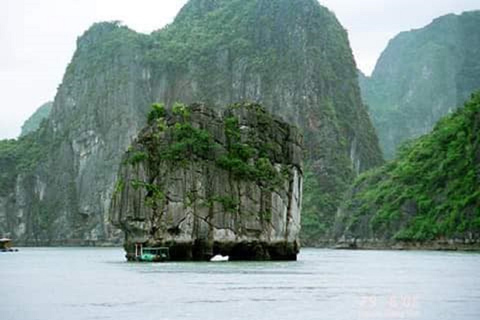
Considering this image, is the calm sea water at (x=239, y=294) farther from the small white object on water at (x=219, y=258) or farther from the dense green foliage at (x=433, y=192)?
the dense green foliage at (x=433, y=192)

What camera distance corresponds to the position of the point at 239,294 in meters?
42.3

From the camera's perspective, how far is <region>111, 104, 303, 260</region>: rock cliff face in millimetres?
68062

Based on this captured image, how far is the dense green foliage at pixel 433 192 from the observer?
11225 cm

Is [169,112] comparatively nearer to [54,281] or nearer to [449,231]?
[54,281]

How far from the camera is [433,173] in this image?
12394 centimetres

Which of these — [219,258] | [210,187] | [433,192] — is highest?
[433,192]

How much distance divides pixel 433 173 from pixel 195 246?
61.9m

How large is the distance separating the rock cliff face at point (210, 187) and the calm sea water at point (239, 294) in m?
5.33

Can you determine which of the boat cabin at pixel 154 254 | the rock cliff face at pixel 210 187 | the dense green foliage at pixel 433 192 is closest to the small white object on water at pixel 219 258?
the rock cliff face at pixel 210 187

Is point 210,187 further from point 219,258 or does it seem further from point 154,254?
point 219,258

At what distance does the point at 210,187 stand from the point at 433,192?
60527mm

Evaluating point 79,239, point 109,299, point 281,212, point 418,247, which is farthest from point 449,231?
point 79,239

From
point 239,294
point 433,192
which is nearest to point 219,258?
point 239,294

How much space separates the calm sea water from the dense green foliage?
49518mm
